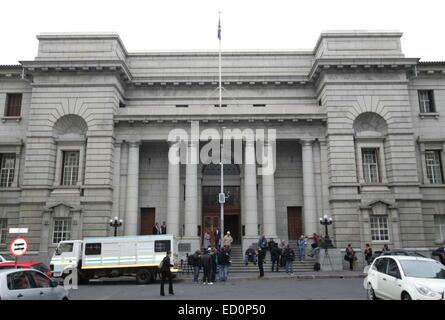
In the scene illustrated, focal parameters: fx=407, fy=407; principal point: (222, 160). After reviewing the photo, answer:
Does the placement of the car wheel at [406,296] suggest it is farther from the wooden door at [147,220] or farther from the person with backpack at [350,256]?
the wooden door at [147,220]

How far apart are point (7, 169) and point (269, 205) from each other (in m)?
21.6

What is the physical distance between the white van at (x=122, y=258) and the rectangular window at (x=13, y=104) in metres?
16.6

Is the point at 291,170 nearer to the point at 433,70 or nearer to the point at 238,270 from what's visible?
the point at 238,270

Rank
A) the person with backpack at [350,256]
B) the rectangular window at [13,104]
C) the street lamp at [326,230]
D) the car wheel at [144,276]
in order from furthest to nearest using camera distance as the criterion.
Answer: the rectangular window at [13,104] < the street lamp at [326,230] < the person with backpack at [350,256] < the car wheel at [144,276]

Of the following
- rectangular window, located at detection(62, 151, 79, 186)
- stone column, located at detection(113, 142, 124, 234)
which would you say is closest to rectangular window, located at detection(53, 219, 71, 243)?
rectangular window, located at detection(62, 151, 79, 186)

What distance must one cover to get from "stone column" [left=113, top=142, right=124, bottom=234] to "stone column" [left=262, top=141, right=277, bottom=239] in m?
11.4

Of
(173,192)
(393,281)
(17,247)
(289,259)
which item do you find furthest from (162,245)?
(393,281)

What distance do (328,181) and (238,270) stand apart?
33.4 feet

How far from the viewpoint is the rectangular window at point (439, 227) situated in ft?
105

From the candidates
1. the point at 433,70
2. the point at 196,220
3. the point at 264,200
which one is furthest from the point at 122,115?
the point at 433,70

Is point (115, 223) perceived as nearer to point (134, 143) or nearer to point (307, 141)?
point (134, 143)

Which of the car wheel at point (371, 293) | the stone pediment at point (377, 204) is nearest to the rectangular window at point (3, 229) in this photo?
the stone pediment at point (377, 204)

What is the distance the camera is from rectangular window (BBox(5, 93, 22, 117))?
34625 mm

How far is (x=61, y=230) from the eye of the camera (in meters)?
31.2
